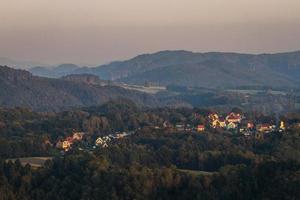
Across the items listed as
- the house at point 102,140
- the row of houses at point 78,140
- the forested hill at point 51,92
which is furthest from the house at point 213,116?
the forested hill at point 51,92

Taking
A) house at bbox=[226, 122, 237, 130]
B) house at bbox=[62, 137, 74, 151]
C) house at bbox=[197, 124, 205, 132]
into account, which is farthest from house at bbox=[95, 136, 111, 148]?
house at bbox=[226, 122, 237, 130]

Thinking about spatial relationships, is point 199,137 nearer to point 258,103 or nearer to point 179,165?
point 179,165

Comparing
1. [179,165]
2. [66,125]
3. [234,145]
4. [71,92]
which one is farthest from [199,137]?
[71,92]

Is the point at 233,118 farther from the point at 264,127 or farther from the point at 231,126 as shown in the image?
the point at 264,127

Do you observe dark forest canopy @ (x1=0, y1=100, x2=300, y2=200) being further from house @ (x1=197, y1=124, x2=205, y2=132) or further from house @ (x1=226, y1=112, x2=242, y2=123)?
house @ (x1=226, y1=112, x2=242, y2=123)

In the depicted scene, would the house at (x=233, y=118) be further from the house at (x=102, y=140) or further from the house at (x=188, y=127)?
the house at (x=102, y=140)

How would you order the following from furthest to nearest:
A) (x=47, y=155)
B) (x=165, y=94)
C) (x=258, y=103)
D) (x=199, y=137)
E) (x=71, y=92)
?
(x=165, y=94)
(x=71, y=92)
(x=258, y=103)
(x=199, y=137)
(x=47, y=155)
